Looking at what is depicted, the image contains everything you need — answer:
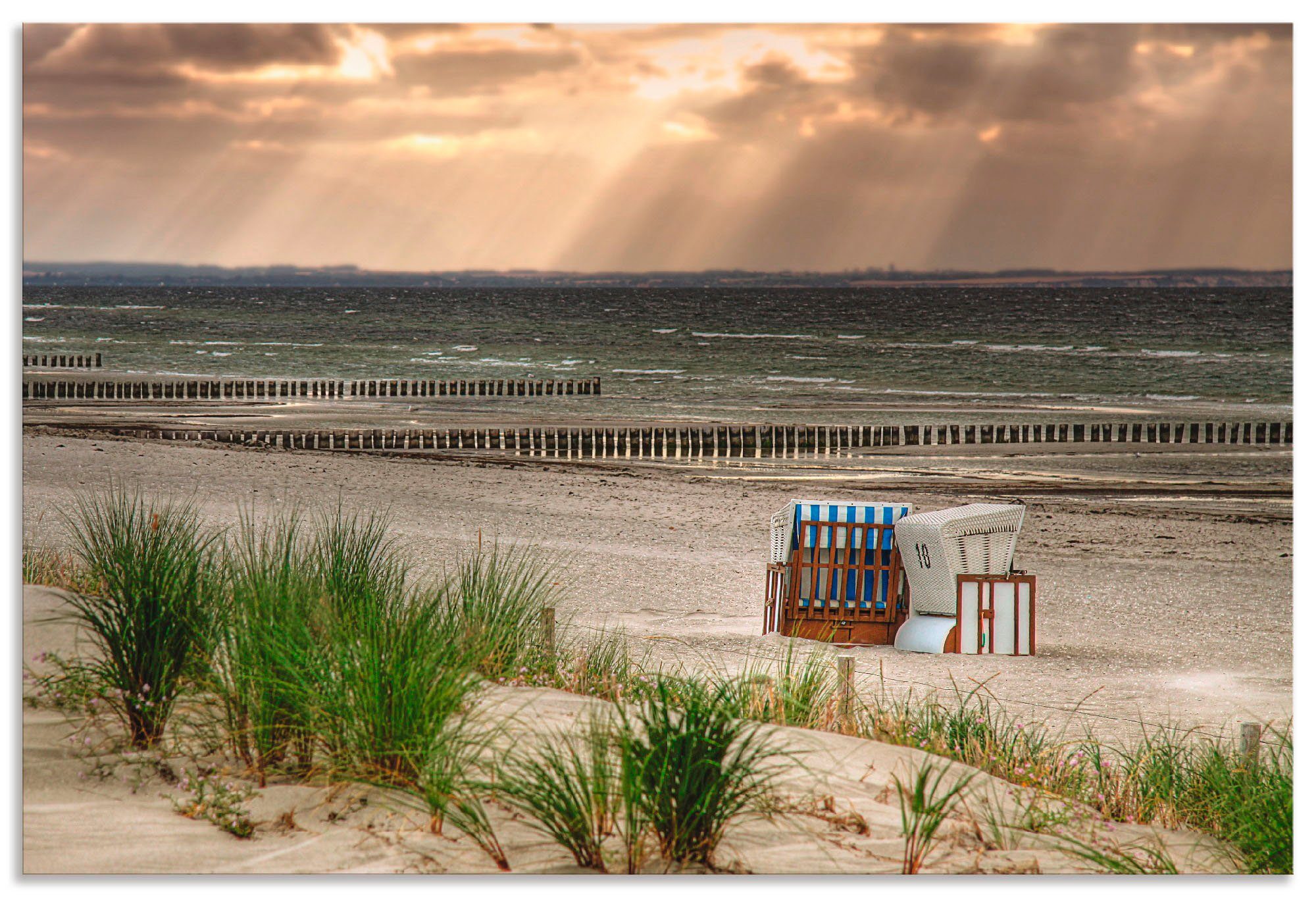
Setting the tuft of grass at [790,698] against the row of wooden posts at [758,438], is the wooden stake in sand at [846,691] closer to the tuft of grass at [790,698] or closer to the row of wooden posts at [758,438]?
the tuft of grass at [790,698]

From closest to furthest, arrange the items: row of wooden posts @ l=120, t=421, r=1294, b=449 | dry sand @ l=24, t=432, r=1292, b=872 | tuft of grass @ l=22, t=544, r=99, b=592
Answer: dry sand @ l=24, t=432, r=1292, b=872
tuft of grass @ l=22, t=544, r=99, b=592
row of wooden posts @ l=120, t=421, r=1294, b=449

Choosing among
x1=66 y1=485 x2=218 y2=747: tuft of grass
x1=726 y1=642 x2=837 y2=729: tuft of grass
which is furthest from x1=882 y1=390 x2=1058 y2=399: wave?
x1=66 y1=485 x2=218 y2=747: tuft of grass

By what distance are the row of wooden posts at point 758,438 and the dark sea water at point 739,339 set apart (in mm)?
782

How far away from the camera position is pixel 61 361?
21.3 ft

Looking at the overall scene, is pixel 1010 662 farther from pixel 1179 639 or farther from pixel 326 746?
pixel 326 746

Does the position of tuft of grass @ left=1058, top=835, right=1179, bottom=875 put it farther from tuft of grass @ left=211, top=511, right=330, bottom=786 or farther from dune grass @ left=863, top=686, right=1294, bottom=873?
tuft of grass @ left=211, top=511, right=330, bottom=786

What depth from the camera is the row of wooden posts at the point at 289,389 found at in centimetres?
872

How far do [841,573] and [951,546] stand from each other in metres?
0.70

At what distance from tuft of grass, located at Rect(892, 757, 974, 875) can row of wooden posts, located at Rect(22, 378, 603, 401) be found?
483 cm

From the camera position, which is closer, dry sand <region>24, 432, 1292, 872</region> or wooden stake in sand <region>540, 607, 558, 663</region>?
dry sand <region>24, 432, 1292, 872</region>

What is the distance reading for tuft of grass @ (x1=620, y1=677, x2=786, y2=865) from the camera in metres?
2.98

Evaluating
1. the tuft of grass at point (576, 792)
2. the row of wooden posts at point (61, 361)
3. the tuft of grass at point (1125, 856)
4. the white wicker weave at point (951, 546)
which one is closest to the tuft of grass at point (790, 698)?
the tuft of grass at point (576, 792)

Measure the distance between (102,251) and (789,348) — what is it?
14938 mm

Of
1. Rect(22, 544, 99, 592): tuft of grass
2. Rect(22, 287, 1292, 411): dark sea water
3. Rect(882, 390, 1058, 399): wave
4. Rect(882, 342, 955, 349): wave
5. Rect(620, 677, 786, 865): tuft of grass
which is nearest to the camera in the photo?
Rect(620, 677, 786, 865): tuft of grass
